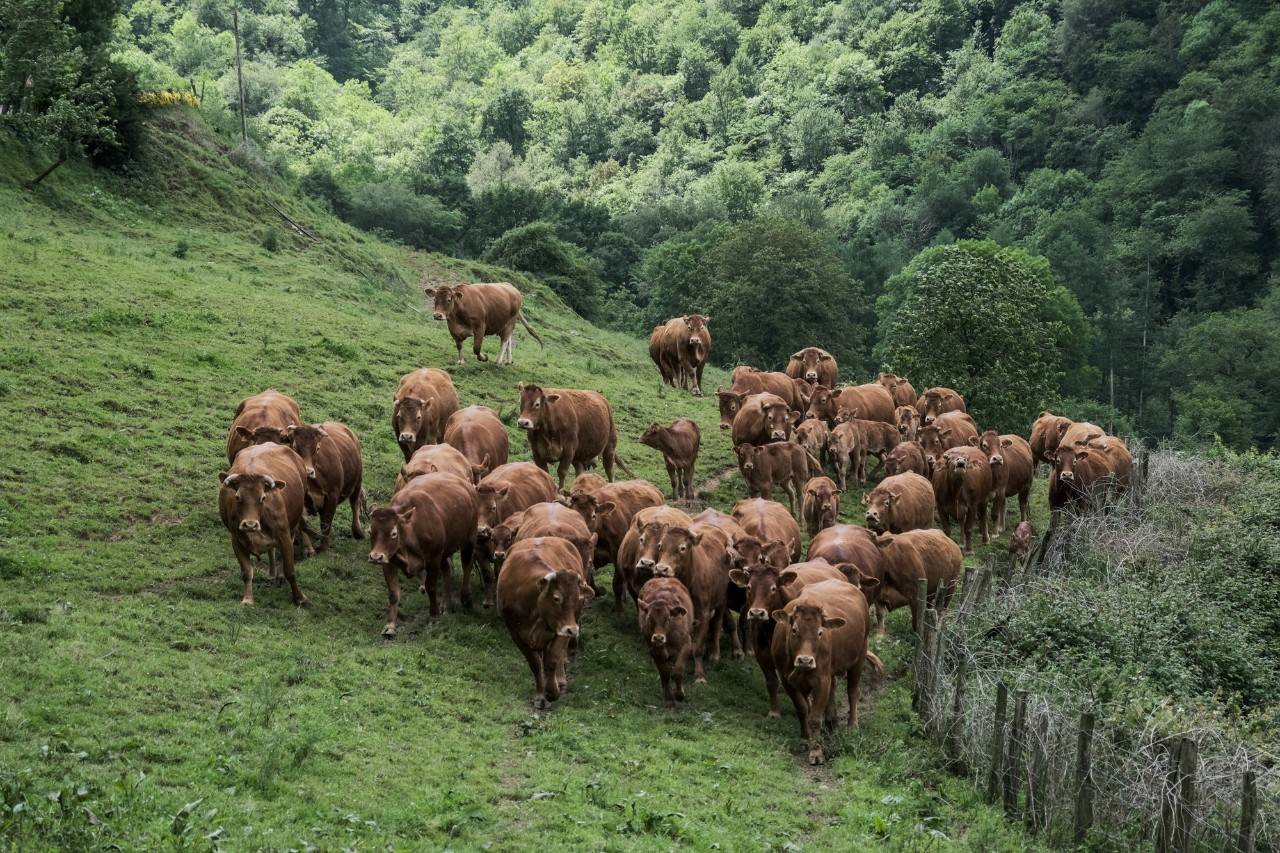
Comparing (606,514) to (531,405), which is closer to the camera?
(606,514)

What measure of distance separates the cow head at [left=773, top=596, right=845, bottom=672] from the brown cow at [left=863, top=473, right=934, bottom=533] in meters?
6.80

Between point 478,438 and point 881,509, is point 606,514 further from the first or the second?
point 881,509

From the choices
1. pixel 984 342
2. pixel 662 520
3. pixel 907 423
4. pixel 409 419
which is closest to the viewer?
pixel 662 520

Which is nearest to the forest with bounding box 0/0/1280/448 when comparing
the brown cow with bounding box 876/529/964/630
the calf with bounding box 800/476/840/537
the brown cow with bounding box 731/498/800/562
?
the calf with bounding box 800/476/840/537

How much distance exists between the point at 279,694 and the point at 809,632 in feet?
18.2

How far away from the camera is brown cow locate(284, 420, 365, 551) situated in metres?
17.5

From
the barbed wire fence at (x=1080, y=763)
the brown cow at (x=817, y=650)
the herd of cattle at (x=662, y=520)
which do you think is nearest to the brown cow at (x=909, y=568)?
the herd of cattle at (x=662, y=520)

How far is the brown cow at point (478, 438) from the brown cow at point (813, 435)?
22.2 ft

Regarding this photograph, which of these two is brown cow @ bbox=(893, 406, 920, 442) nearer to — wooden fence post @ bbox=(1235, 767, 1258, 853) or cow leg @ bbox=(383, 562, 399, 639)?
cow leg @ bbox=(383, 562, 399, 639)

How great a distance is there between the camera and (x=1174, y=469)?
27875 mm

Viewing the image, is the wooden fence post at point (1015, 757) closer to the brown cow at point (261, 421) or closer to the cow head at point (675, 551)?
the cow head at point (675, 551)

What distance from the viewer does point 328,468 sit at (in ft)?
58.7

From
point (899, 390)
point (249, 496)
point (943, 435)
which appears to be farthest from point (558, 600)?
point (899, 390)

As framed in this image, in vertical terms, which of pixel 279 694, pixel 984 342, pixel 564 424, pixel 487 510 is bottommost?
pixel 279 694
